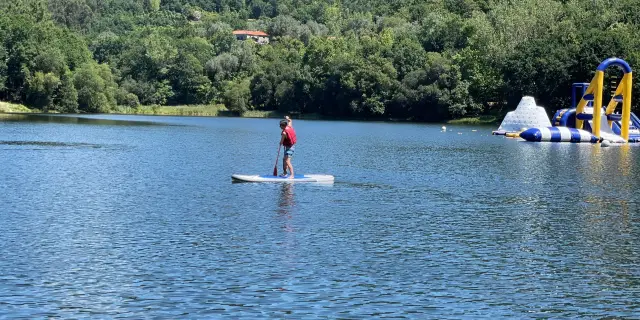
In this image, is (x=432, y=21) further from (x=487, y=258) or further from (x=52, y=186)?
(x=487, y=258)

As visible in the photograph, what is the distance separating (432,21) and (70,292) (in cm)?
15526

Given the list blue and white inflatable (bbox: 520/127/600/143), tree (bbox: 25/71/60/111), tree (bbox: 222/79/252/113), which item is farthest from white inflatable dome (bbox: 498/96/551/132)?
tree (bbox: 25/71/60/111)

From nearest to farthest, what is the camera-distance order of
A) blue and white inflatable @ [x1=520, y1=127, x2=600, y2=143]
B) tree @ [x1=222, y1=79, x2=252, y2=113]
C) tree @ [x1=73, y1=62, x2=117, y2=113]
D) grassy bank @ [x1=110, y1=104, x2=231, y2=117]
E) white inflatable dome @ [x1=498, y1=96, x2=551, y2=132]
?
blue and white inflatable @ [x1=520, y1=127, x2=600, y2=143], white inflatable dome @ [x1=498, y1=96, x2=551, y2=132], tree @ [x1=73, y1=62, x2=117, y2=113], tree @ [x1=222, y1=79, x2=252, y2=113], grassy bank @ [x1=110, y1=104, x2=231, y2=117]

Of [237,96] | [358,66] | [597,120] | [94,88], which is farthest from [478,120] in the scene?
[94,88]

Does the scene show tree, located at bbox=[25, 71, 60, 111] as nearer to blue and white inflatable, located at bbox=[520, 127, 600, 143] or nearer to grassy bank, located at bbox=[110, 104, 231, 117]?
grassy bank, located at bbox=[110, 104, 231, 117]

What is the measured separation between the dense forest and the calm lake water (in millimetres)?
70826

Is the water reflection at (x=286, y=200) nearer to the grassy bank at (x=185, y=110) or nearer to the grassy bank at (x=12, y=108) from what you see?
the grassy bank at (x=12, y=108)

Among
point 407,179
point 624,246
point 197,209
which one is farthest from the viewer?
point 407,179

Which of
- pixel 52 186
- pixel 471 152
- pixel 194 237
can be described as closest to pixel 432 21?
pixel 471 152

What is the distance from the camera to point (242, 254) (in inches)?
938

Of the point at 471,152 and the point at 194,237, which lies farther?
the point at 471,152

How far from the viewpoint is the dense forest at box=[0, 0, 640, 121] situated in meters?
121

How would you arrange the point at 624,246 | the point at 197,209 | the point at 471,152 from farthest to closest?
the point at 471,152
the point at 197,209
the point at 624,246

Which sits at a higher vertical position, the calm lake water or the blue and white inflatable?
the blue and white inflatable
